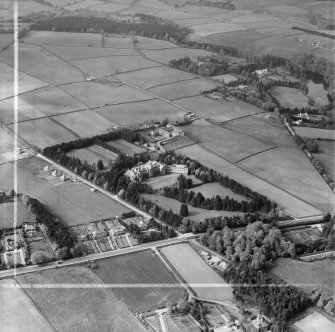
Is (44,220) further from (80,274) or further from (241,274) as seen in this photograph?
(241,274)

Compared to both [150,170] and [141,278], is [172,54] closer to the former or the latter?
[150,170]

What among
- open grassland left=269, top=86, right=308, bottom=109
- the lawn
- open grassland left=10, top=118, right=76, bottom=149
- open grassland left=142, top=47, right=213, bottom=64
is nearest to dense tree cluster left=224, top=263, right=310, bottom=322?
open grassland left=10, top=118, right=76, bottom=149

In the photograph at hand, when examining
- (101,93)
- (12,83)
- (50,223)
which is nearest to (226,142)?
(101,93)

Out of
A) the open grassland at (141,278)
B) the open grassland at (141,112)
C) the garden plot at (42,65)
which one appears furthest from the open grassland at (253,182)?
the garden plot at (42,65)

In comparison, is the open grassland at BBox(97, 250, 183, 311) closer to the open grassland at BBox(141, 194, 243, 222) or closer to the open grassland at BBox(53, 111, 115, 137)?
the open grassland at BBox(141, 194, 243, 222)

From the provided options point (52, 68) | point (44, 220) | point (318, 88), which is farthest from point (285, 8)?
point (44, 220)
